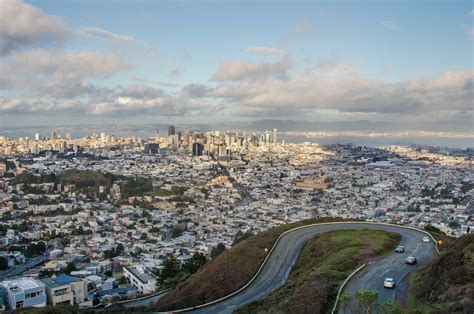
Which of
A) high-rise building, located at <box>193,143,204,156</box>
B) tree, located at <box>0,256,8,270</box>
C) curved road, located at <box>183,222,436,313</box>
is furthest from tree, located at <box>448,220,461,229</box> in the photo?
high-rise building, located at <box>193,143,204,156</box>

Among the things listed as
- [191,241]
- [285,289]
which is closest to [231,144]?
[191,241]

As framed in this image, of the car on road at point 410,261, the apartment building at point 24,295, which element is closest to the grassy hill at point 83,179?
the apartment building at point 24,295

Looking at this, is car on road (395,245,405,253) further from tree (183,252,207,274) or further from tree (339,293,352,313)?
tree (183,252,207,274)

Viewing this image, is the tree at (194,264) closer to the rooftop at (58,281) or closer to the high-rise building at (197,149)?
the rooftop at (58,281)

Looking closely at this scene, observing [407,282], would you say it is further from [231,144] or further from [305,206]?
[231,144]

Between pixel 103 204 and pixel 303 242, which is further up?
pixel 303 242

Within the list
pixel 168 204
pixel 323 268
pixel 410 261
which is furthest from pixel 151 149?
pixel 410 261
